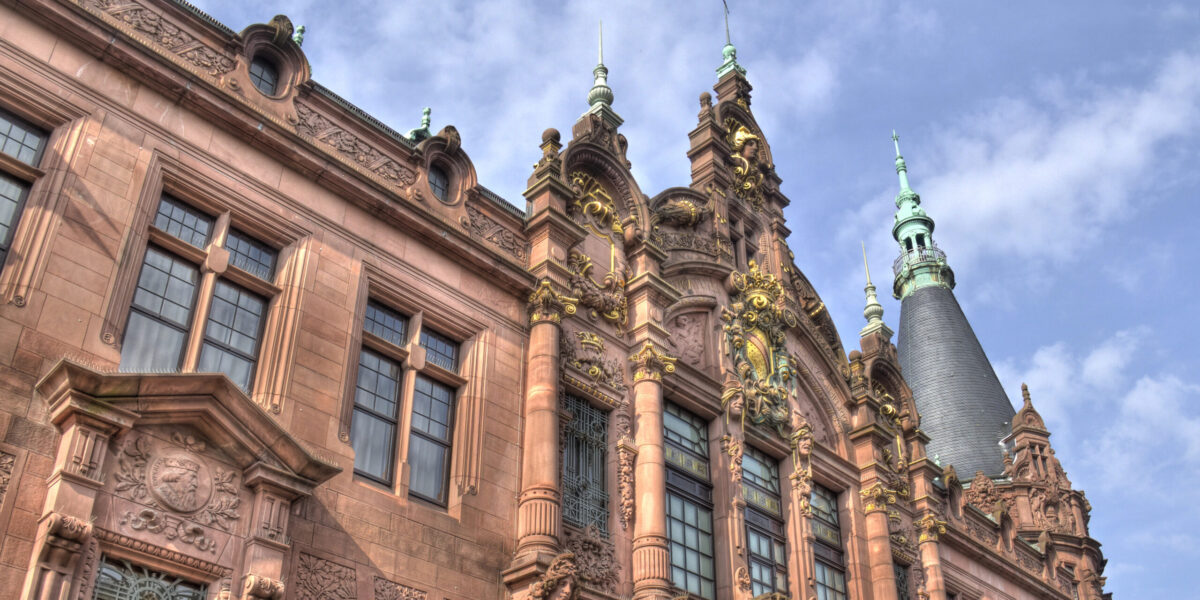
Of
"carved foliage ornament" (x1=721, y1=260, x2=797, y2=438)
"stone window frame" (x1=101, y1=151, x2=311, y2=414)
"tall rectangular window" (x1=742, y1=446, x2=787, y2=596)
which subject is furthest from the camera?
"carved foliage ornament" (x1=721, y1=260, x2=797, y2=438)

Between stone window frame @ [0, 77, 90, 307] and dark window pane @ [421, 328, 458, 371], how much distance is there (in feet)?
18.8

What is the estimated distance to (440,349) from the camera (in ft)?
59.8

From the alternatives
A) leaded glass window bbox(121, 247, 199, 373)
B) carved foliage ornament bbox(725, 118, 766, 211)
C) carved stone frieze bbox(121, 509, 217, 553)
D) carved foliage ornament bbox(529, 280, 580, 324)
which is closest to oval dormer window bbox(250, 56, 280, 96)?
leaded glass window bbox(121, 247, 199, 373)

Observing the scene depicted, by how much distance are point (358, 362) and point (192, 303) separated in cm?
249

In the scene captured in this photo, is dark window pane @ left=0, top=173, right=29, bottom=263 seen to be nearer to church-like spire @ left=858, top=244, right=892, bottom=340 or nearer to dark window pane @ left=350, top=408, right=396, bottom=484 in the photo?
dark window pane @ left=350, top=408, right=396, bottom=484

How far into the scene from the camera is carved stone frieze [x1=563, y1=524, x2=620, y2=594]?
18.3 metres

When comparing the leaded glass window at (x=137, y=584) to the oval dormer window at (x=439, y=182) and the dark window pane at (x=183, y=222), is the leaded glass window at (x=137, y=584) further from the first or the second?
the oval dormer window at (x=439, y=182)

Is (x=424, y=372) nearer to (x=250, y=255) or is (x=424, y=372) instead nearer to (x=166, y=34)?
(x=250, y=255)

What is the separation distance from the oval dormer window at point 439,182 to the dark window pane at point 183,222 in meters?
4.41

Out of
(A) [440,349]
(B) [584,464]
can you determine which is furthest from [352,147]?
(B) [584,464]

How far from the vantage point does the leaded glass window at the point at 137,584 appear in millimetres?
12477

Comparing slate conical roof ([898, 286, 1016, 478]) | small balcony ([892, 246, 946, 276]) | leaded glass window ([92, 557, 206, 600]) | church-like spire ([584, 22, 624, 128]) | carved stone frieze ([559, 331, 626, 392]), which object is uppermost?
small balcony ([892, 246, 946, 276])

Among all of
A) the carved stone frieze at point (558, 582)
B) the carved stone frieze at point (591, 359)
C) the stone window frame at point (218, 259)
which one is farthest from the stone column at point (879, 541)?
the stone window frame at point (218, 259)

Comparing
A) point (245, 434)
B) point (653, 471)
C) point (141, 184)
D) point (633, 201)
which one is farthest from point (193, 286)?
point (633, 201)
